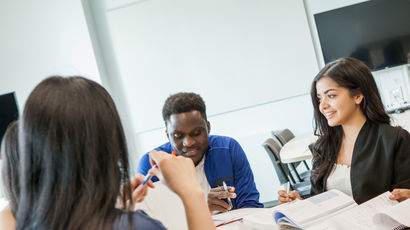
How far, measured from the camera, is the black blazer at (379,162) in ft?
5.28

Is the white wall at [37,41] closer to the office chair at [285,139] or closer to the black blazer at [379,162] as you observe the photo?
the office chair at [285,139]

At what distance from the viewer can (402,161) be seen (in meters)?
1.61

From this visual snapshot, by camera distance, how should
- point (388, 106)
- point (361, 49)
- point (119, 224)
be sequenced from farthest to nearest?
1. point (361, 49)
2. point (388, 106)
3. point (119, 224)

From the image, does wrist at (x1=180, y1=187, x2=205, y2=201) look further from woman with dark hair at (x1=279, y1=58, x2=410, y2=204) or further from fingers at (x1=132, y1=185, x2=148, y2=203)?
woman with dark hair at (x1=279, y1=58, x2=410, y2=204)

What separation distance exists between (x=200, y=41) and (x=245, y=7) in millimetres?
639

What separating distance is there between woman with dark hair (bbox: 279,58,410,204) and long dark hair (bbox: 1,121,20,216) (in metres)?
1.15

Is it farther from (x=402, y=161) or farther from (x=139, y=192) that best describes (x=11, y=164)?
(x=402, y=161)

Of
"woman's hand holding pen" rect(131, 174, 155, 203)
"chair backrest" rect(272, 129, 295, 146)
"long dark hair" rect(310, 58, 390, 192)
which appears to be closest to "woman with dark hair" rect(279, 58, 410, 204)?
"long dark hair" rect(310, 58, 390, 192)

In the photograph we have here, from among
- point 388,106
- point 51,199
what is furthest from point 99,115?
point 388,106

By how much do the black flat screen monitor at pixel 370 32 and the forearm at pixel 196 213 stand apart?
149 inches

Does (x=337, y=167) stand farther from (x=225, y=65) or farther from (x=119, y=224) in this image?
(x=225, y=65)

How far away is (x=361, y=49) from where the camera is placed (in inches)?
173

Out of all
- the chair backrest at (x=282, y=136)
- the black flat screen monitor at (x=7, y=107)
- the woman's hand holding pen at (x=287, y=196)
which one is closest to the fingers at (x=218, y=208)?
the woman's hand holding pen at (x=287, y=196)

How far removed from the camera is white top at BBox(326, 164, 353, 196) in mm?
1729
